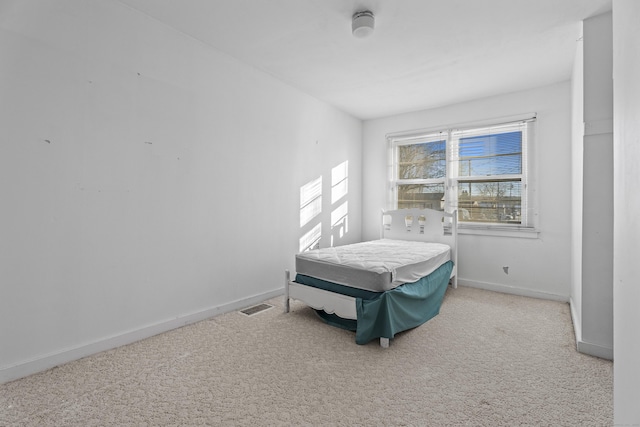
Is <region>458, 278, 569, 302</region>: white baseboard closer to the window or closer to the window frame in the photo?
the window frame

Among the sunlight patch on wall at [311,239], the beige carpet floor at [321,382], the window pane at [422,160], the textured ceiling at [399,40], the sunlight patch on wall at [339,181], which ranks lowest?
the beige carpet floor at [321,382]

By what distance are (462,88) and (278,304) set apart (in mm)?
3243

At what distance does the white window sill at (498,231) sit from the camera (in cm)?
367

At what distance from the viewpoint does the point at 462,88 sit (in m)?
3.67

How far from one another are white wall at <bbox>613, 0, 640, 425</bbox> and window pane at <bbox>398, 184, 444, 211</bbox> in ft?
10.8

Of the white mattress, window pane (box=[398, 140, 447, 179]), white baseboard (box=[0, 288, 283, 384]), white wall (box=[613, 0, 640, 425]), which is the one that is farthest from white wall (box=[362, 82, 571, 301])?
white baseboard (box=[0, 288, 283, 384])

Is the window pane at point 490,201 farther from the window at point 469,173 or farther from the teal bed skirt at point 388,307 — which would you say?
the teal bed skirt at point 388,307

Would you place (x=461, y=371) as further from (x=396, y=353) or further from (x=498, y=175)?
(x=498, y=175)

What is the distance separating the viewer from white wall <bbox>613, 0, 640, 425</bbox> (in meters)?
0.81

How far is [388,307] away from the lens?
2.31m

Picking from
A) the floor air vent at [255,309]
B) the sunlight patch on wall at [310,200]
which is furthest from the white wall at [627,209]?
the sunlight patch on wall at [310,200]

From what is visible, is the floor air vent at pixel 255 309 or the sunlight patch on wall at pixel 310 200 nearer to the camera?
the floor air vent at pixel 255 309

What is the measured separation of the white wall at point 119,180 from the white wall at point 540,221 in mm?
2593

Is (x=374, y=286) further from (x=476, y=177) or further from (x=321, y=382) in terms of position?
(x=476, y=177)
